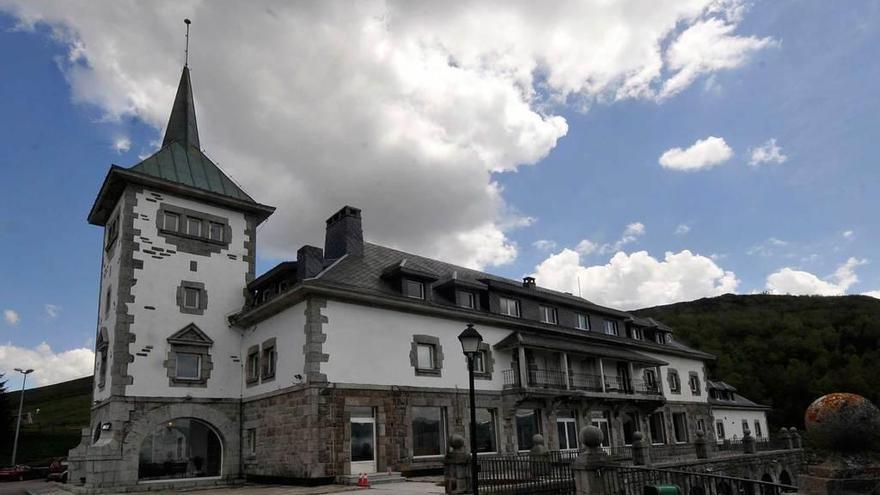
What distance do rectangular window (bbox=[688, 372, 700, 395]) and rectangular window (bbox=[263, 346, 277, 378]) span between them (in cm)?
2513

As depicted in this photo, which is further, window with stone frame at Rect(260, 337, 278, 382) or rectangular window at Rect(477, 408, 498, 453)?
rectangular window at Rect(477, 408, 498, 453)

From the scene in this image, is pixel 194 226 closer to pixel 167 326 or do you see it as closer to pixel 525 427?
pixel 167 326

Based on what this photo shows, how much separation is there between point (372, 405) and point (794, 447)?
2366cm

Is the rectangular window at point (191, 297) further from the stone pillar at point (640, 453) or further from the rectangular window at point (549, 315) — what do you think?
the stone pillar at point (640, 453)

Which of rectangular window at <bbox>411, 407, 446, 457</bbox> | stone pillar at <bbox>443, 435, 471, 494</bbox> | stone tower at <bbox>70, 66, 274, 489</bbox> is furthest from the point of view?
rectangular window at <bbox>411, 407, 446, 457</bbox>

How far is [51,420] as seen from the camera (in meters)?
70.8

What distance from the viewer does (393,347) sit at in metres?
20.3

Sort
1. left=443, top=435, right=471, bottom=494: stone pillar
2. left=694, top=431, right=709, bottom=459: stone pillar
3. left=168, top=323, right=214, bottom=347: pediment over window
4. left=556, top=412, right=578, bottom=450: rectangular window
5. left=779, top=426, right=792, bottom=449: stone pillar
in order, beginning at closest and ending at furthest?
left=443, top=435, right=471, bottom=494: stone pillar, left=168, top=323, right=214, bottom=347: pediment over window, left=694, top=431, right=709, bottom=459: stone pillar, left=556, top=412, right=578, bottom=450: rectangular window, left=779, top=426, right=792, bottom=449: stone pillar

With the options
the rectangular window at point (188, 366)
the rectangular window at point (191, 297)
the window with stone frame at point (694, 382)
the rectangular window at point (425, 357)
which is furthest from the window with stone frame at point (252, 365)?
the window with stone frame at point (694, 382)

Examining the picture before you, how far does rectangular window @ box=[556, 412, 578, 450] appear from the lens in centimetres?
2466

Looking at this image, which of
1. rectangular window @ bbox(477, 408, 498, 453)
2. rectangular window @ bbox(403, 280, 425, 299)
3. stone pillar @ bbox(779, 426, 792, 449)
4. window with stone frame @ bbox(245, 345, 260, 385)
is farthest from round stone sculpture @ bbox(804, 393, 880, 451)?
stone pillar @ bbox(779, 426, 792, 449)

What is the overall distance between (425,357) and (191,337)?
857 cm

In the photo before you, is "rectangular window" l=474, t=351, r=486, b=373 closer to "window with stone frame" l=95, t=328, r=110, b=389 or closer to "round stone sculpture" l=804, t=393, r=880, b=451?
"window with stone frame" l=95, t=328, r=110, b=389

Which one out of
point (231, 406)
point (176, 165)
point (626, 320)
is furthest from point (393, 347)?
point (626, 320)
